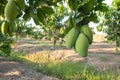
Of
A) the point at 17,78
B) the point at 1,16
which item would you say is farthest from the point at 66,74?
the point at 1,16

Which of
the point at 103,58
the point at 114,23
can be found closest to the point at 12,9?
the point at 114,23

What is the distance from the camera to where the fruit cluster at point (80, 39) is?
1149 mm

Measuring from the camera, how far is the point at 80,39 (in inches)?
45.4

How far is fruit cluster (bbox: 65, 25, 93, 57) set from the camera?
1.15 meters

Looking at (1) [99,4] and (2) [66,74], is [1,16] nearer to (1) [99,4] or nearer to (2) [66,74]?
(1) [99,4]

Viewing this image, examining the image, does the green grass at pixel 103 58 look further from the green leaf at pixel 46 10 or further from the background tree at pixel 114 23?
the green leaf at pixel 46 10

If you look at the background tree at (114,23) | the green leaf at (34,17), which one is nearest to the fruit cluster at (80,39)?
the green leaf at (34,17)

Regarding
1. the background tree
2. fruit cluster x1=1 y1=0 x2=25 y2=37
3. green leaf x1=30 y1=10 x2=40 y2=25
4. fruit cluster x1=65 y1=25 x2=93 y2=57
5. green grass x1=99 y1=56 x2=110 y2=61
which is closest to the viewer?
fruit cluster x1=65 y1=25 x2=93 y2=57

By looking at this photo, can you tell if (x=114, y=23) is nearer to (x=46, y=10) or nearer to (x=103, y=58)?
(x=46, y=10)

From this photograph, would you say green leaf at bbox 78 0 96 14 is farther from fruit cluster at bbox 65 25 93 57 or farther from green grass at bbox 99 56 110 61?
green grass at bbox 99 56 110 61

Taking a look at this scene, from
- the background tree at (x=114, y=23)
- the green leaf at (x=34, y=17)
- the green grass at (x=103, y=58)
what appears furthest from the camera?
the green grass at (x=103, y=58)

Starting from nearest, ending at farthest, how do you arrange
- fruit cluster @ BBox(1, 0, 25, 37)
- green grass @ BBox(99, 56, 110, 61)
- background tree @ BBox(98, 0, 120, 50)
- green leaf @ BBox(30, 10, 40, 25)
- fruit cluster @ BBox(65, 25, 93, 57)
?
fruit cluster @ BBox(65, 25, 93, 57) → fruit cluster @ BBox(1, 0, 25, 37) → green leaf @ BBox(30, 10, 40, 25) → background tree @ BBox(98, 0, 120, 50) → green grass @ BBox(99, 56, 110, 61)

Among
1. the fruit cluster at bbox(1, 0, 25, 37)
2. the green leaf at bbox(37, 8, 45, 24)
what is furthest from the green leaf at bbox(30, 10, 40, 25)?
the fruit cluster at bbox(1, 0, 25, 37)

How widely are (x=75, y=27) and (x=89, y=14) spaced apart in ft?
0.25
